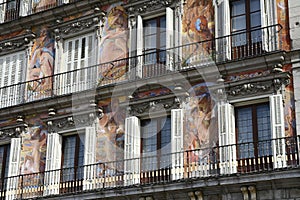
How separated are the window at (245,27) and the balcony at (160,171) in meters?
2.93

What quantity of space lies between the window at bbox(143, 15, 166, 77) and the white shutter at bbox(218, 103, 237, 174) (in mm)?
2684

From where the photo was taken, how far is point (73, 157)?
20469 mm

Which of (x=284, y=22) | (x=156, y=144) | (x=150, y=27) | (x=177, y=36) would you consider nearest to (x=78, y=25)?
(x=150, y=27)

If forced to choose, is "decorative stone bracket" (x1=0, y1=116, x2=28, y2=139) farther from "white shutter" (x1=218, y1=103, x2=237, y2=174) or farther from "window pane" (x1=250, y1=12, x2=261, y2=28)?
"window pane" (x1=250, y1=12, x2=261, y2=28)

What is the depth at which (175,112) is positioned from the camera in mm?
18641

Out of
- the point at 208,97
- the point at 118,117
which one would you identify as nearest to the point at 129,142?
the point at 118,117

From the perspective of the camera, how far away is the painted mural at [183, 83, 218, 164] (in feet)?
58.6

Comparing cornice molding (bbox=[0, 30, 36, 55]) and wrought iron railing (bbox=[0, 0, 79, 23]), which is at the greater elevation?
wrought iron railing (bbox=[0, 0, 79, 23])

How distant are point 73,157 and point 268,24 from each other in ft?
25.5

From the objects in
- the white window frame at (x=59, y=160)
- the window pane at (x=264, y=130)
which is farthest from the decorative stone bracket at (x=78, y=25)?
the window pane at (x=264, y=130)

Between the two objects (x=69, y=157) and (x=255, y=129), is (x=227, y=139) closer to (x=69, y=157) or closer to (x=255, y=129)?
(x=255, y=129)

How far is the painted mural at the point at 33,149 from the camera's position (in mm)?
20766

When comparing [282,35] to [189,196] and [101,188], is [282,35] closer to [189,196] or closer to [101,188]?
[189,196]

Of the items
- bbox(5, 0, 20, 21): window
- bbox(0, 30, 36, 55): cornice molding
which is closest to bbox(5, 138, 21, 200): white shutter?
bbox(0, 30, 36, 55): cornice molding
